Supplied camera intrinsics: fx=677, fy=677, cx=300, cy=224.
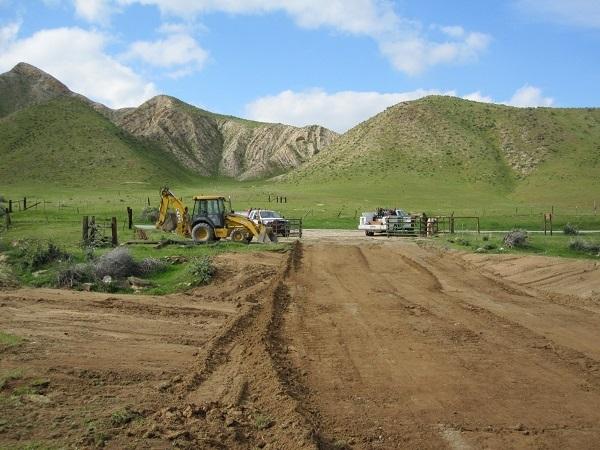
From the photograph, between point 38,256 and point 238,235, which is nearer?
point 38,256

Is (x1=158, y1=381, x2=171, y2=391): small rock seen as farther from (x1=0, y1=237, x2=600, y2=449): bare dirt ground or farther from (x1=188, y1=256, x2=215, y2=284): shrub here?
(x1=188, y1=256, x2=215, y2=284): shrub

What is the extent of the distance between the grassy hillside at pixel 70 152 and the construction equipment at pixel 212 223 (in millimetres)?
82410

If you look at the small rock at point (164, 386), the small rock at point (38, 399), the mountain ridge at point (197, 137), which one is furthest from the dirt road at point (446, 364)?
the mountain ridge at point (197, 137)

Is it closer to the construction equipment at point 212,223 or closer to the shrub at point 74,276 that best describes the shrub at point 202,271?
the shrub at point 74,276

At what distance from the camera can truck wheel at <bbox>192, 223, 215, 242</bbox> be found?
3089 cm

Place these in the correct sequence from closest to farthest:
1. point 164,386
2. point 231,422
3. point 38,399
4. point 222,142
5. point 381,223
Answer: point 231,422 → point 38,399 → point 164,386 → point 381,223 → point 222,142

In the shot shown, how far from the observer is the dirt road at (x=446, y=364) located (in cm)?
800

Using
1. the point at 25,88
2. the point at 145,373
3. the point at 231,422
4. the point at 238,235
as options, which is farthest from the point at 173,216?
the point at 25,88

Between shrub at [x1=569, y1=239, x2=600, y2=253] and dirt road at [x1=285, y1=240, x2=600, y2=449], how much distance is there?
12641 millimetres

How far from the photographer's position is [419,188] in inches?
3676

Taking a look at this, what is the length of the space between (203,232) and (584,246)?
689 inches

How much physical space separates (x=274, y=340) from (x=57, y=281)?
940 cm

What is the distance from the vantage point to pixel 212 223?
31094 mm

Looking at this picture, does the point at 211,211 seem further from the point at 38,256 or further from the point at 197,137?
the point at 197,137
